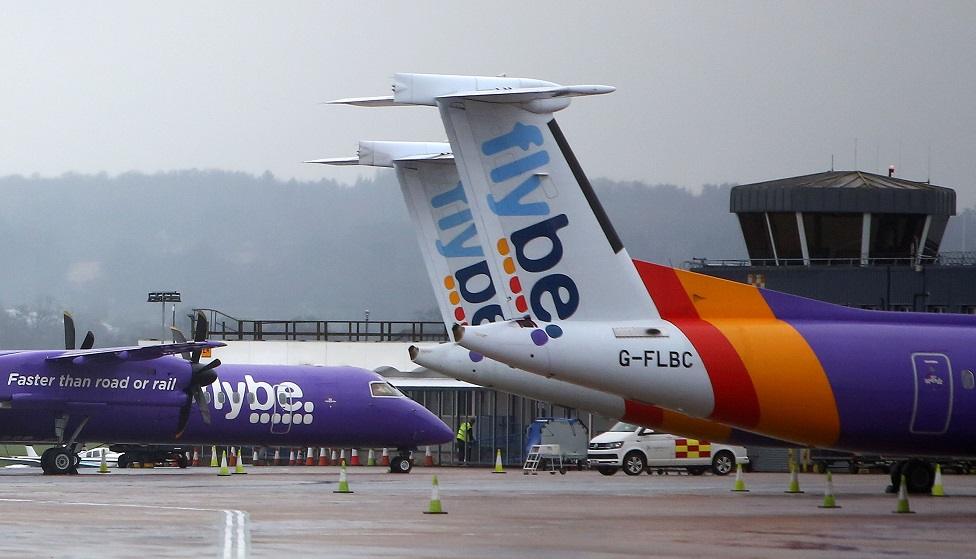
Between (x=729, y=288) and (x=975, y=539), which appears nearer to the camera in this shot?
(x=975, y=539)

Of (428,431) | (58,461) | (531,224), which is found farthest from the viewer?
(428,431)

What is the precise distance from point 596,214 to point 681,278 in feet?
5.89

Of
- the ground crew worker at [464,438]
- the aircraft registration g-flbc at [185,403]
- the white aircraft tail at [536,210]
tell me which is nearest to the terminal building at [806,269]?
the ground crew worker at [464,438]

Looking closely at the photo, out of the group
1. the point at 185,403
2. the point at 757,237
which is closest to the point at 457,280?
the point at 185,403

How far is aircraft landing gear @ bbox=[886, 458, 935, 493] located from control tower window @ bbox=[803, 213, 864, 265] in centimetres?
1963

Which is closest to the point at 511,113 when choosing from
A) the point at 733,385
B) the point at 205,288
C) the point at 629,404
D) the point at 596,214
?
the point at 596,214

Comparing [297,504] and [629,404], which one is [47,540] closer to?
[297,504]

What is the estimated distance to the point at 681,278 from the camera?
70.3 ft

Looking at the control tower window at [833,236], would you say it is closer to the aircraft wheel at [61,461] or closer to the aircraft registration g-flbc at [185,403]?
the aircraft registration g-flbc at [185,403]

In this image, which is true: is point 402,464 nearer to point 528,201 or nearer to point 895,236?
point 895,236

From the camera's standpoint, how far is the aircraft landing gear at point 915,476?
29.5 m

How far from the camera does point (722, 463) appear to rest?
40.8 meters

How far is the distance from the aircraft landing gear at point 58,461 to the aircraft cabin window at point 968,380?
2383 cm

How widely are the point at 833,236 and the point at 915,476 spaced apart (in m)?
20.4
